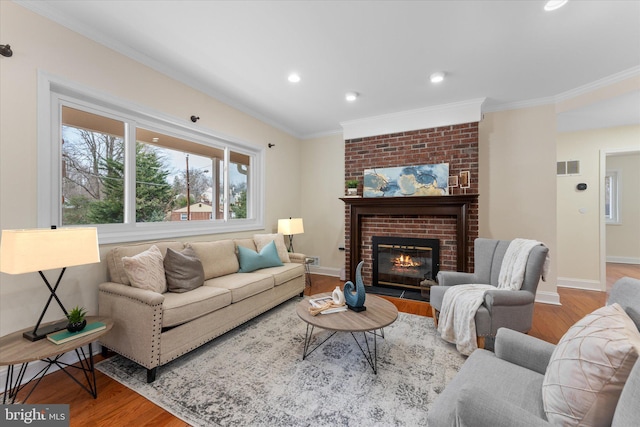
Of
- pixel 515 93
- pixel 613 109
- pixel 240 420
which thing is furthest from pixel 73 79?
pixel 613 109

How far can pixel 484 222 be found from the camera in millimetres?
3848

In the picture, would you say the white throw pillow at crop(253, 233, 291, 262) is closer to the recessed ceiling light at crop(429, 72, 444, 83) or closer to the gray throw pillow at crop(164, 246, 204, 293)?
the gray throw pillow at crop(164, 246, 204, 293)

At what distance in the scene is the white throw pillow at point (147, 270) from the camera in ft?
7.14

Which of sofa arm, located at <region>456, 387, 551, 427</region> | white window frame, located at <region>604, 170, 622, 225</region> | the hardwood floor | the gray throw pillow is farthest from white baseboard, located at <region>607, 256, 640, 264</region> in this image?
the gray throw pillow

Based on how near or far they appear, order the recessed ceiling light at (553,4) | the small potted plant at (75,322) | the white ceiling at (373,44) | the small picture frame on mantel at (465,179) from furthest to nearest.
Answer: the small picture frame on mantel at (465,179) < the white ceiling at (373,44) < the recessed ceiling light at (553,4) < the small potted plant at (75,322)

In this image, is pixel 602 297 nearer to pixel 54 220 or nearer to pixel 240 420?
pixel 240 420

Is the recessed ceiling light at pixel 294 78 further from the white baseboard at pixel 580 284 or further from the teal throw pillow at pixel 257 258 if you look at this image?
the white baseboard at pixel 580 284

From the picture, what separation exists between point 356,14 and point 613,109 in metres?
3.87

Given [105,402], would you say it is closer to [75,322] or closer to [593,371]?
[75,322]

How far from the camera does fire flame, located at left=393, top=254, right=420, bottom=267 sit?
4062 millimetres

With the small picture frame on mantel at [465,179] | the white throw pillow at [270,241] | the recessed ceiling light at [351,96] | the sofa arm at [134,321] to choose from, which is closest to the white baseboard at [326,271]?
the white throw pillow at [270,241]

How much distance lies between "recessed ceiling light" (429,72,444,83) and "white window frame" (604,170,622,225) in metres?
5.92

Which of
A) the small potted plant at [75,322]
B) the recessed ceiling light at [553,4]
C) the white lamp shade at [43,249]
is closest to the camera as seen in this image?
the white lamp shade at [43,249]

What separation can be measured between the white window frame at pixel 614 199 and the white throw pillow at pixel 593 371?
7.19m
